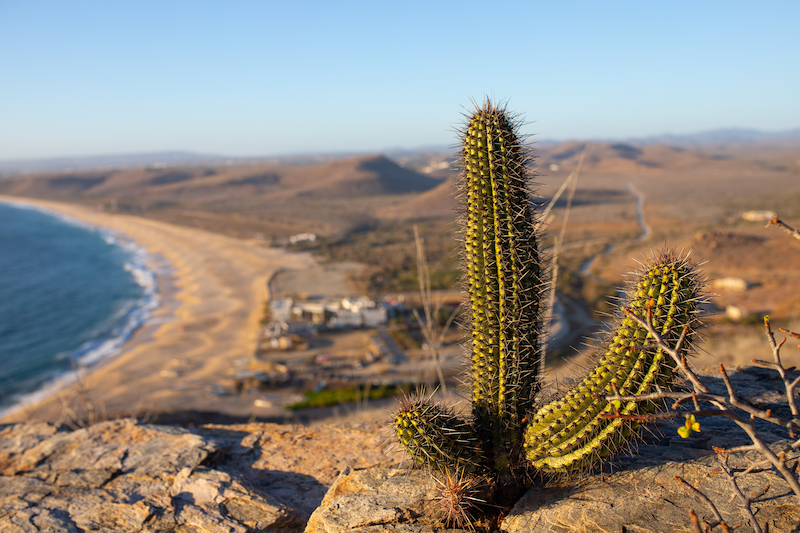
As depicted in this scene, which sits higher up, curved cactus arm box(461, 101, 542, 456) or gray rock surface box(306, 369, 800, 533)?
curved cactus arm box(461, 101, 542, 456)

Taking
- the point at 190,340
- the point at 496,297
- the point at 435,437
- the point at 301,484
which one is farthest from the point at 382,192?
the point at 435,437

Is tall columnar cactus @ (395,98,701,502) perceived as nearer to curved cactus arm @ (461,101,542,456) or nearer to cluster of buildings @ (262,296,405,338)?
curved cactus arm @ (461,101,542,456)

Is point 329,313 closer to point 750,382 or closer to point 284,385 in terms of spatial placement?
point 284,385

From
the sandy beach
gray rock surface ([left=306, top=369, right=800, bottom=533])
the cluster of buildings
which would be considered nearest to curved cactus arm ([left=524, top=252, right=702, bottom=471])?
gray rock surface ([left=306, top=369, right=800, bottom=533])

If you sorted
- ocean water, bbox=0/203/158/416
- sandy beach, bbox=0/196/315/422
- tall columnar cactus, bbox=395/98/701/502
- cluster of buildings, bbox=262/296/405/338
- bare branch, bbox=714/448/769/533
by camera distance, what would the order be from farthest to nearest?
cluster of buildings, bbox=262/296/405/338, ocean water, bbox=0/203/158/416, sandy beach, bbox=0/196/315/422, tall columnar cactus, bbox=395/98/701/502, bare branch, bbox=714/448/769/533

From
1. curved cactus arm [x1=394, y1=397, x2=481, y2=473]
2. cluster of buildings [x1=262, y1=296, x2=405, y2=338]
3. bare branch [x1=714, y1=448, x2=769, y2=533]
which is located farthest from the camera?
cluster of buildings [x1=262, y1=296, x2=405, y2=338]

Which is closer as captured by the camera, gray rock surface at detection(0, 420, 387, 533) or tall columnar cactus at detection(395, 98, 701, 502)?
tall columnar cactus at detection(395, 98, 701, 502)

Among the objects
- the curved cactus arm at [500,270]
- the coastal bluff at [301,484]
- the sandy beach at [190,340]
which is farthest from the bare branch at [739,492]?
the sandy beach at [190,340]
